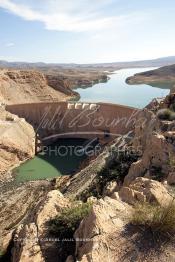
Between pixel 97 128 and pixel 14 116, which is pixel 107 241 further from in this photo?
pixel 14 116

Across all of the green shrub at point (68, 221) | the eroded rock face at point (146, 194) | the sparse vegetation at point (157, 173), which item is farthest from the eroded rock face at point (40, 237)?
the sparse vegetation at point (157, 173)

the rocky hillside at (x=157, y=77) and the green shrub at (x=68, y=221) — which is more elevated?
the green shrub at (x=68, y=221)

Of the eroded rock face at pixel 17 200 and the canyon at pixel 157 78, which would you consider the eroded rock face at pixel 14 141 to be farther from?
the canyon at pixel 157 78

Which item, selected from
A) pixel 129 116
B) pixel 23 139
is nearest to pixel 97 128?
pixel 129 116

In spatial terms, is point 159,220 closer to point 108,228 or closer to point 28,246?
point 108,228

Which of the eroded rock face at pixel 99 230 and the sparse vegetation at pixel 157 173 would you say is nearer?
the eroded rock face at pixel 99 230

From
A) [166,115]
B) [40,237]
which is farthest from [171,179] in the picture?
[166,115]
